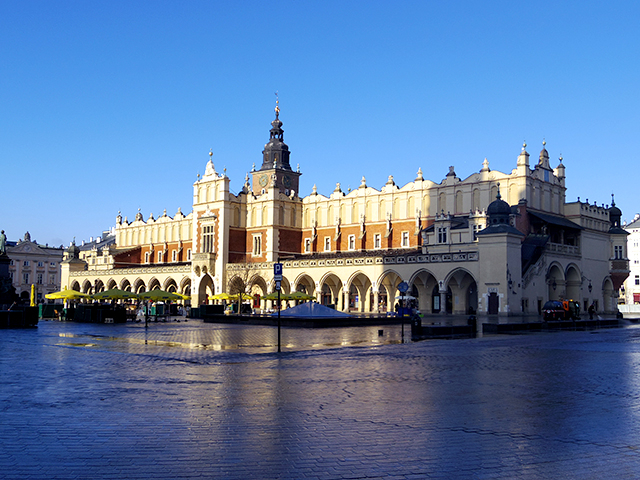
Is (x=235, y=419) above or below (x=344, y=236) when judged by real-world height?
below

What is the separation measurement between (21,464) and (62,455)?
49 centimetres

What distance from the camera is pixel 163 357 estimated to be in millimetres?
19109

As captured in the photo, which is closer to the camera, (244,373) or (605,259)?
(244,373)

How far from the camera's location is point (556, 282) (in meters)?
58.3

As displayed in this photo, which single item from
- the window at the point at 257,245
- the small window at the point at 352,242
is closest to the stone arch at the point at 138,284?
the window at the point at 257,245

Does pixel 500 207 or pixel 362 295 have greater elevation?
pixel 500 207

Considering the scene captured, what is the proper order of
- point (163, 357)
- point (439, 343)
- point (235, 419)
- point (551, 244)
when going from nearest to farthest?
point (235, 419) < point (163, 357) < point (439, 343) < point (551, 244)

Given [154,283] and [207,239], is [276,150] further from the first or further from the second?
[154,283]

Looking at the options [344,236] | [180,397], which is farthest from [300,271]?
[180,397]

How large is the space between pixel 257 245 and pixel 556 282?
3291 cm

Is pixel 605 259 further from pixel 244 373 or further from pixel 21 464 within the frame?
pixel 21 464

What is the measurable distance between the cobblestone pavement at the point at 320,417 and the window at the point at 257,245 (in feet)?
184

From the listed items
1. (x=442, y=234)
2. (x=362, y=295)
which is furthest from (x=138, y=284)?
(x=442, y=234)

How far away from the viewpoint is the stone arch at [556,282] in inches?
2285
